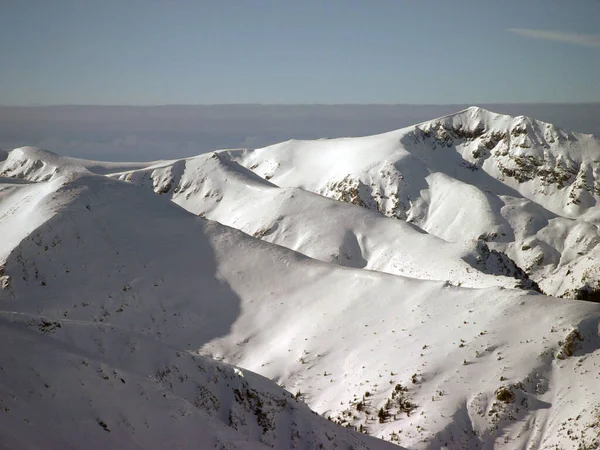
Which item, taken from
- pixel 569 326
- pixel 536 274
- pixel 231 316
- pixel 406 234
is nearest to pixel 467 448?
pixel 569 326

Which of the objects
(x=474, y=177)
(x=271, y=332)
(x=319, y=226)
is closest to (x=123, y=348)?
(x=271, y=332)

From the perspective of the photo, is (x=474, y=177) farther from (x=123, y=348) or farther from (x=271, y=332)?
(x=123, y=348)

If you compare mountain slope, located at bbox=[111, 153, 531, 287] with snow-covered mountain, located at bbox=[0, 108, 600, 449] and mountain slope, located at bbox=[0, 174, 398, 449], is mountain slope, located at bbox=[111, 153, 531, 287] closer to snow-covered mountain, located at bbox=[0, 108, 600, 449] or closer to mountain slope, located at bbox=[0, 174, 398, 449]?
snow-covered mountain, located at bbox=[0, 108, 600, 449]

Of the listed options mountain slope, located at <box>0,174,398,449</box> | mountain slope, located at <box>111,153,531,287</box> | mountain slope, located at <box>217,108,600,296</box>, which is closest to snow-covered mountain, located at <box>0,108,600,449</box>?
mountain slope, located at <box>0,174,398,449</box>

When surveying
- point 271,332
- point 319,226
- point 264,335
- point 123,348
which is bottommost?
point 319,226

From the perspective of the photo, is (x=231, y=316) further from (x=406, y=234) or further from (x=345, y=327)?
(x=406, y=234)

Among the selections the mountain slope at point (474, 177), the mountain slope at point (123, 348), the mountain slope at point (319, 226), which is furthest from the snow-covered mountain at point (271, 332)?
the mountain slope at point (474, 177)

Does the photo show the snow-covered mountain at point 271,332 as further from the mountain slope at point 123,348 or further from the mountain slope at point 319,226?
the mountain slope at point 319,226

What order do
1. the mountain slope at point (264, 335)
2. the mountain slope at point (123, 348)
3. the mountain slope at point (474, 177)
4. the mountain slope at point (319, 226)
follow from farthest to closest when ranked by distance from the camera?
the mountain slope at point (474, 177) < the mountain slope at point (319, 226) < the mountain slope at point (264, 335) < the mountain slope at point (123, 348)
